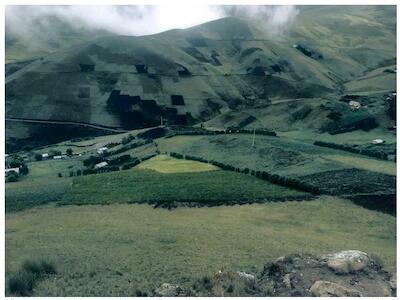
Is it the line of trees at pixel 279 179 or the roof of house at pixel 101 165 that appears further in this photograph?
Result: the roof of house at pixel 101 165

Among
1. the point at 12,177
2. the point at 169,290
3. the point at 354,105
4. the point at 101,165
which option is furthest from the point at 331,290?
the point at 354,105

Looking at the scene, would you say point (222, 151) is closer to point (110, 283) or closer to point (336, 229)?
point (336, 229)

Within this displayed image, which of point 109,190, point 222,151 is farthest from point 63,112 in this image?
point 109,190

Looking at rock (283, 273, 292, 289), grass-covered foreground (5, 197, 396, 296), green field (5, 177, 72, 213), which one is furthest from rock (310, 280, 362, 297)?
green field (5, 177, 72, 213)

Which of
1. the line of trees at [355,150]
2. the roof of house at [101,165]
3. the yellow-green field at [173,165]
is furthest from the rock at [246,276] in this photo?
the line of trees at [355,150]

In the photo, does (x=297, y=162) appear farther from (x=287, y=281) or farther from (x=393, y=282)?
(x=287, y=281)

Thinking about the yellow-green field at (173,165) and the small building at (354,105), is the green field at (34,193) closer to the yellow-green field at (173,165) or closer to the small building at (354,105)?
the yellow-green field at (173,165)

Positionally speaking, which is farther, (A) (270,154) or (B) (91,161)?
(B) (91,161)
